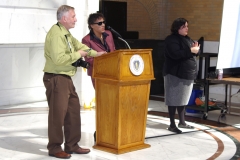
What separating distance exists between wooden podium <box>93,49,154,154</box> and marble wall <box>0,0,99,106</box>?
296cm

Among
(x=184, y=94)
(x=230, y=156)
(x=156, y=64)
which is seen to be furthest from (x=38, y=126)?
(x=156, y=64)

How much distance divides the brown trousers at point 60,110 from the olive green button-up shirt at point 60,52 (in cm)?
8

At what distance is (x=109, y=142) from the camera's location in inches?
215

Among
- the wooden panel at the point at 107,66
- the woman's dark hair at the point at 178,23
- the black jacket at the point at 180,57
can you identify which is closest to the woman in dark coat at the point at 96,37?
the wooden panel at the point at 107,66

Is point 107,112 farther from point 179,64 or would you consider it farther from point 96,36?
point 179,64

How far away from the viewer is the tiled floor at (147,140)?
5.40 metres

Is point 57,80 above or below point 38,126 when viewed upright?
above

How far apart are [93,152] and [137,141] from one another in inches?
20.9

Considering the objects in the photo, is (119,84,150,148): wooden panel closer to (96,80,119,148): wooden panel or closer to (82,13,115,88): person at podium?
(96,80,119,148): wooden panel

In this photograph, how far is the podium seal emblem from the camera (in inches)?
208

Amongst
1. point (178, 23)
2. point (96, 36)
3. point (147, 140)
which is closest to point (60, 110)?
point (96, 36)

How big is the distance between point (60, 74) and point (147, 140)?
5.47 ft

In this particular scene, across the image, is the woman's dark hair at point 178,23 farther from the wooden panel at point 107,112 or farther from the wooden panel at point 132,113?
the wooden panel at point 107,112

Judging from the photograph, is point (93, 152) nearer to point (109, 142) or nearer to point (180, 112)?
point (109, 142)
